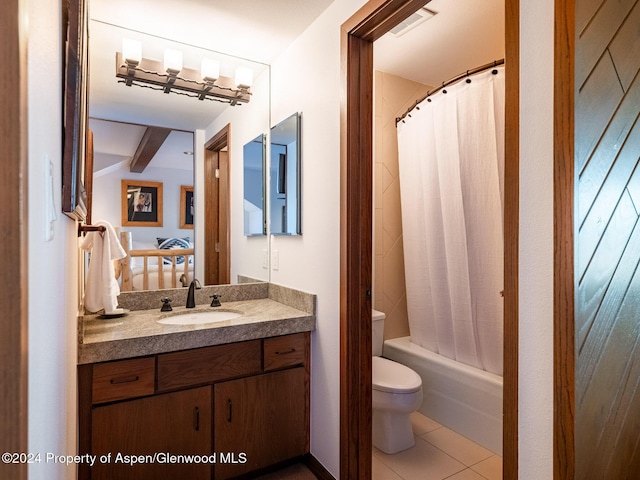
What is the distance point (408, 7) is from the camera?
54.9 inches

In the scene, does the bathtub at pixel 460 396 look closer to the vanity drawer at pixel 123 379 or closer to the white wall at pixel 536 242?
the white wall at pixel 536 242

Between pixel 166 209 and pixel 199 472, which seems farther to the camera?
pixel 166 209

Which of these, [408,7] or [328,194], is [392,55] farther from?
[328,194]

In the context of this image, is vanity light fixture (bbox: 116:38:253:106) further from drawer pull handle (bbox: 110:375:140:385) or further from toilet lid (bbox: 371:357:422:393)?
toilet lid (bbox: 371:357:422:393)

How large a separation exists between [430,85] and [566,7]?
85.6 inches

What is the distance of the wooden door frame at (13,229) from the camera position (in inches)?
14.4

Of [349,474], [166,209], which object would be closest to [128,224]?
[166,209]

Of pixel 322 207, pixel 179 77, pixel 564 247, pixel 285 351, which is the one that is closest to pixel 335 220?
pixel 322 207

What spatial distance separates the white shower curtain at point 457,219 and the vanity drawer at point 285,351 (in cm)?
110

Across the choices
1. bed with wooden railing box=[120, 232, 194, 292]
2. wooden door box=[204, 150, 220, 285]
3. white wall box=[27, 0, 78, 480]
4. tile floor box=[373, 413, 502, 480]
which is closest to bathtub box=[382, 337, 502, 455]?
tile floor box=[373, 413, 502, 480]

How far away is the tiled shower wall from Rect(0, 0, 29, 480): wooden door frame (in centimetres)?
245

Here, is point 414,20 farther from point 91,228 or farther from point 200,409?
point 200,409

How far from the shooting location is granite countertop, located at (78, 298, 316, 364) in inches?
54.9

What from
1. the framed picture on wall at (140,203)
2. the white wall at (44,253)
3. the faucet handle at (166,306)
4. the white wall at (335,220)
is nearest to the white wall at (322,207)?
→ the white wall at (335,220)
